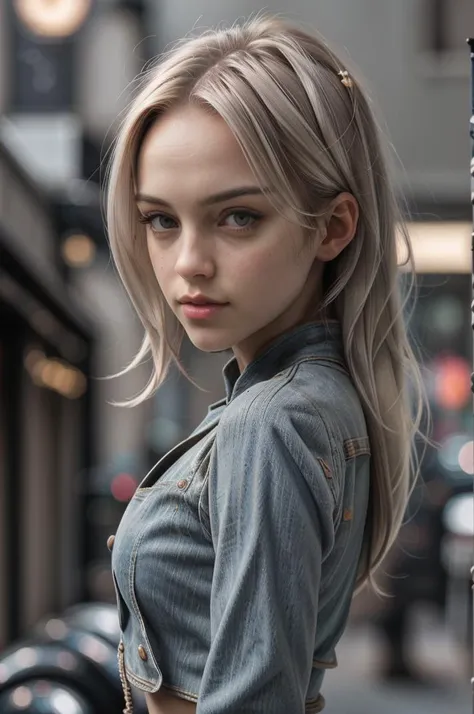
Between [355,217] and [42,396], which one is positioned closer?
[355,217]

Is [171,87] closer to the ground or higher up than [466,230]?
higher up

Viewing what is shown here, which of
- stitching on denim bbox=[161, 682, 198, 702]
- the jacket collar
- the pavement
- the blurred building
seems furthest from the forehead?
the pavement

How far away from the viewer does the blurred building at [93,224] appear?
28.8 ft

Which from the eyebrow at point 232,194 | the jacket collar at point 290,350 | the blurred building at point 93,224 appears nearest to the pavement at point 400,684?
the blurred building at point 93,224

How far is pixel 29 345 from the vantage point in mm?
8875

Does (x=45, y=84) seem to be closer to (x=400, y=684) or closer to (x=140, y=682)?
(x=400, y=684)

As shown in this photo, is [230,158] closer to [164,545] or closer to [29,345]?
[164,545]

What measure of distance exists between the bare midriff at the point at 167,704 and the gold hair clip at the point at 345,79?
2.75 ft

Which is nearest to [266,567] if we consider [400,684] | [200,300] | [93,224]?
[200,300]

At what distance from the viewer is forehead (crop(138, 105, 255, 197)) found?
5.49 ft

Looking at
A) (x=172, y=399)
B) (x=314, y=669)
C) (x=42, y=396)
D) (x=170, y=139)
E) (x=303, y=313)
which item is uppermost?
(x=170, y=139)

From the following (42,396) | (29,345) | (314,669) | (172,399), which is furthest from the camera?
(172,399)

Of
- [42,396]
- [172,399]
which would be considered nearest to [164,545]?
[42,396]

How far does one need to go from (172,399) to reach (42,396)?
25.1ft
